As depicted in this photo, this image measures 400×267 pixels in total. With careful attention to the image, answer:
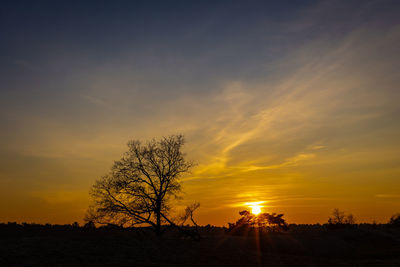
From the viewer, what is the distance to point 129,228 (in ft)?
101

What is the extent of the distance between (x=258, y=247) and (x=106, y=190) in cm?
1614

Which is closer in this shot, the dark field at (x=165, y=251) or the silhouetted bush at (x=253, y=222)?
the dark field at (x=165, y=251)

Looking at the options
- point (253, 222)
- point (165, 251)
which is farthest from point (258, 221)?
point (165, 251)

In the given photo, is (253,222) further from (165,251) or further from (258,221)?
(165,251)

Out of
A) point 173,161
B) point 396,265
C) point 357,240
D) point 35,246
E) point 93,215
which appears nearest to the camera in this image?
point 35,246

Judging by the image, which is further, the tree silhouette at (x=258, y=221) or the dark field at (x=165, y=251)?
the tree silhouette at (x=258, y=221)

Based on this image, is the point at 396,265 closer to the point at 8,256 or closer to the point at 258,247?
the point at 258,247

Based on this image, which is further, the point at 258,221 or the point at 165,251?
the point at 258,221

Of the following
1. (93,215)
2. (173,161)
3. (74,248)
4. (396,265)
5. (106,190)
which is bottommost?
(396,265)

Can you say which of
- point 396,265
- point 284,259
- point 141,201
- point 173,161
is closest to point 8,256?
point 141,201

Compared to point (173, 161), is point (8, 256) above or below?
→ below

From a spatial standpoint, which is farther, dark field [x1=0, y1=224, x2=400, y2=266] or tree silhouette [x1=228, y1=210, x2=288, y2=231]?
tree silhouette [x1=228, y1=210, x2=288, y2=231]

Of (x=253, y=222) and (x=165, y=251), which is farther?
(x=253, y=222)

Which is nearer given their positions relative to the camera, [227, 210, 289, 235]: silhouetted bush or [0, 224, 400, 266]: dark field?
[0, 224, 400, 266]: dark field
